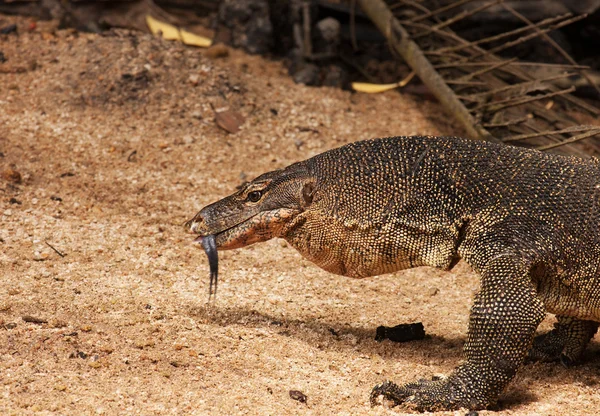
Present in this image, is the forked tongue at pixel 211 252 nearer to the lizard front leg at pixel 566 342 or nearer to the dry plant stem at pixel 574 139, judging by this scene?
the lizard front leg at pixel 566 342

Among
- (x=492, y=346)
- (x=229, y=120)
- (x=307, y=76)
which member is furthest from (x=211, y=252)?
(x=307, y=76)

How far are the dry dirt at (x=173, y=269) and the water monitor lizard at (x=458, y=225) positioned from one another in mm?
437

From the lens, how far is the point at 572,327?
542cm

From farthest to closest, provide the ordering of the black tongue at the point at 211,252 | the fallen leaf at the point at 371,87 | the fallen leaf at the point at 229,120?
1. the fallen leaf at the point at 371,87
2. the fallen leaf at the point at 229,120
3. the black tongue at the point at 211,252

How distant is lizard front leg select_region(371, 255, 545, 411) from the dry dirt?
0.20m

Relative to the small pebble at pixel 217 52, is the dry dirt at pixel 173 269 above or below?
below

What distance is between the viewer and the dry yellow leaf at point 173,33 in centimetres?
916

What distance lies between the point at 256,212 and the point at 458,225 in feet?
4.12

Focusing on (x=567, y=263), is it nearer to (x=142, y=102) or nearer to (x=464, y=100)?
(x=464, y=100)

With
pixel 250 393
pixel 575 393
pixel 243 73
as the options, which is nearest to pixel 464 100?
pixel 243 73

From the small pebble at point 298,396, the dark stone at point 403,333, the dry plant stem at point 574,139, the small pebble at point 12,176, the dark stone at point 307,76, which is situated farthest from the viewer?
the dark stone at point 307,76

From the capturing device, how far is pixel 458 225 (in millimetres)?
4605

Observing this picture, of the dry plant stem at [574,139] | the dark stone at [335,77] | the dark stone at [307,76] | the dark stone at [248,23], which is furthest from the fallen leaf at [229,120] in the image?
the dry plant stem at [574,139]

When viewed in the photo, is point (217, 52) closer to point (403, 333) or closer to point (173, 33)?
point (173, 33)
